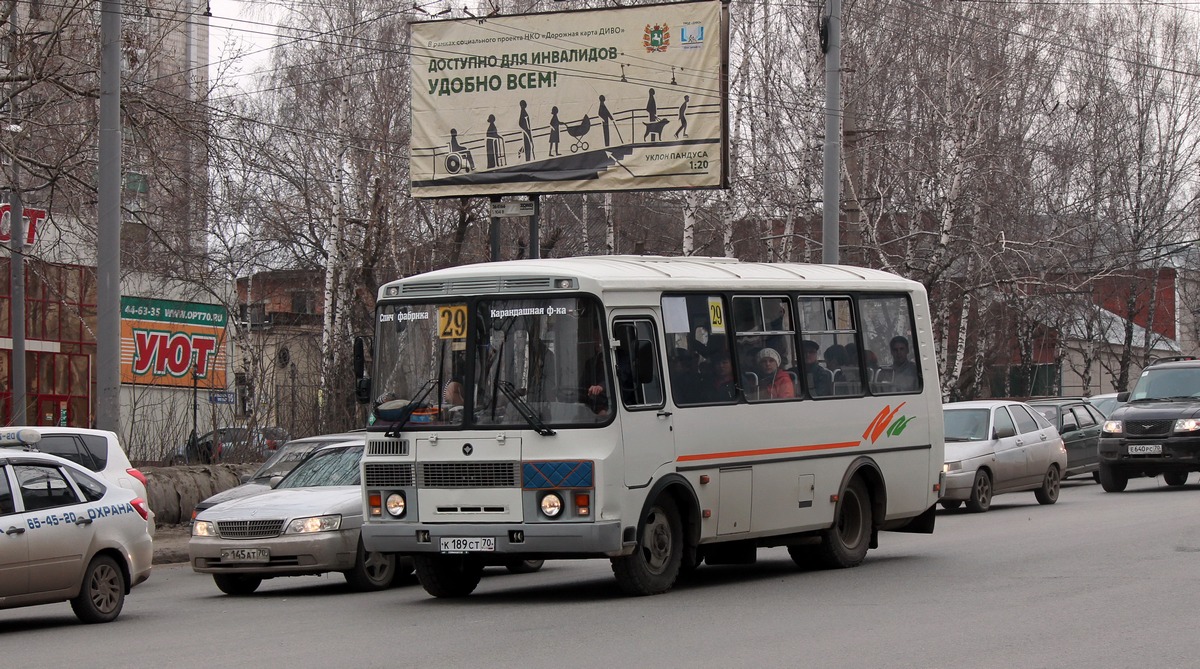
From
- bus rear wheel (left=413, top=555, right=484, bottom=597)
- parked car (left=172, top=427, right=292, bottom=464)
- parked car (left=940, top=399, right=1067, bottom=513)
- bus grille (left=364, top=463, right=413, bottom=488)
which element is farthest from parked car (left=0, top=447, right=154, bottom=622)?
parked car (left=940, top=399, right=1067, bottom=513)

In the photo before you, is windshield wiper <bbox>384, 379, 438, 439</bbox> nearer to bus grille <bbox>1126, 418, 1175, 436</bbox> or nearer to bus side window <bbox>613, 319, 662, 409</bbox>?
bus side window <bbox>613, 319, 662, 409</bbox>

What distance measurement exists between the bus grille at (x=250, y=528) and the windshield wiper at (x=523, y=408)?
113 inches

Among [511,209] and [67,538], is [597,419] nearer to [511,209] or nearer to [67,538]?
[67,538]

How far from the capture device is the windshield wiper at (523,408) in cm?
1238

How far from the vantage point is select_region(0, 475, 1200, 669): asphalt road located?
9570 mm

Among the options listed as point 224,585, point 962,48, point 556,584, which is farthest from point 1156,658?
point 962,48

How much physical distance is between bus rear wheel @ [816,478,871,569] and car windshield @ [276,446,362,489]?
15.0 feet

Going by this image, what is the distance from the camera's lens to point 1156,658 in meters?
9.12

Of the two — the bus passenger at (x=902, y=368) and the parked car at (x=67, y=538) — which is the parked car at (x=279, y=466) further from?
the bus passenger at (x=902, y=368)

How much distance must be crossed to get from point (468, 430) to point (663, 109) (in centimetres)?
1366

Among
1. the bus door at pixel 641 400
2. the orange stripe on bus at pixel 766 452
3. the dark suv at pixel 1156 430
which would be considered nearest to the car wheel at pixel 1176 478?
the dark suv at pixel 1156 430

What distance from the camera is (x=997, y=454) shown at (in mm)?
23141

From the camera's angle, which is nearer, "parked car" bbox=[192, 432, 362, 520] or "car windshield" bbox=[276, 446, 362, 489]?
"car windshield" bbox=[276, 446, 362, 489]

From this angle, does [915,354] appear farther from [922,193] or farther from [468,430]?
[922,193]
